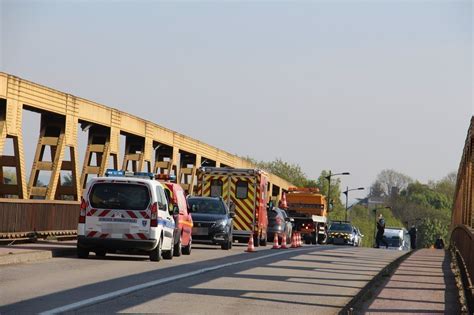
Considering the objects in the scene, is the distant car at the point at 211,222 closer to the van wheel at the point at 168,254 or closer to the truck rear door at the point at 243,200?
the truck rear door at the point at 243,200

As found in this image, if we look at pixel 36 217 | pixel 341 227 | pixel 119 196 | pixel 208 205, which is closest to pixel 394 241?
pixel 341 227

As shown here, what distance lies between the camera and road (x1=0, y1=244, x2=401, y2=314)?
527 inches

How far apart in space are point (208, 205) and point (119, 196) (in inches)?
418

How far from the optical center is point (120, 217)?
2314cm

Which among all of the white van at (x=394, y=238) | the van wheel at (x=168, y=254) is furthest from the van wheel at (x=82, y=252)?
the white van at (x=394, y=238)

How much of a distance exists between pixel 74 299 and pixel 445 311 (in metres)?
4.79

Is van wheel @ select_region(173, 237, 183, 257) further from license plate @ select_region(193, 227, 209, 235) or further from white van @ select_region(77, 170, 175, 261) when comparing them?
license plate @ select_region(193, 227, 209, 235)

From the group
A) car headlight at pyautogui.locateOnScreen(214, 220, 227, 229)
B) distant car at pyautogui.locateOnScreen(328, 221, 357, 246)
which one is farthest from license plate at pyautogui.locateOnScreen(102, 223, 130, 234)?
distant car at pyautogui.locateOnScreen(328, 221, 357, 246)

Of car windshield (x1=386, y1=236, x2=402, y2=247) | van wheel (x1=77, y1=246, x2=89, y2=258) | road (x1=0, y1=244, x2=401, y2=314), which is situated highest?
car windshield (x1=386, y1=236, x2=402, y2=247)

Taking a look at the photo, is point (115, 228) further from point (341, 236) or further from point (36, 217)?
point (341, 236)

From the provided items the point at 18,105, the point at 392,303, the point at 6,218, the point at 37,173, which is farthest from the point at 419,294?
the point at 37,173

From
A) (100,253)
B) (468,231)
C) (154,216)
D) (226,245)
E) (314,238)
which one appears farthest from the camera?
(314,238)

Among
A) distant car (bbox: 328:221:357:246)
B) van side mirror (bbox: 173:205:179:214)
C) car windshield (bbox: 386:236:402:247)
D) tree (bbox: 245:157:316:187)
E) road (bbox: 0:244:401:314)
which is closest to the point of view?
road (bbox: 0:244:401:314)

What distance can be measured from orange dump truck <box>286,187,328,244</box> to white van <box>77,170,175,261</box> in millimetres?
40213
